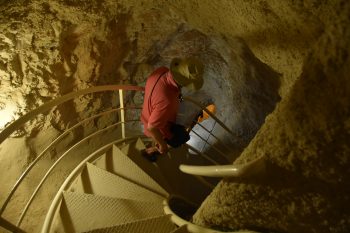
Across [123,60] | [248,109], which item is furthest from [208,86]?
[123,60]

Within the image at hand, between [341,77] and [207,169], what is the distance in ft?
2.57

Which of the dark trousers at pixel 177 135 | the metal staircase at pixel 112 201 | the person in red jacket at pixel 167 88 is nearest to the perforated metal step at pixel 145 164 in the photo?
the metal staircase at pixel 112 201

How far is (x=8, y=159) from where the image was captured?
3266 mm

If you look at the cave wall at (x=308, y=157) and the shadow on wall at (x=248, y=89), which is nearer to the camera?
the cave wall at (x=308, y=157)

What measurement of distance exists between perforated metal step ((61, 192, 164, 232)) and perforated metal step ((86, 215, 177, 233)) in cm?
30

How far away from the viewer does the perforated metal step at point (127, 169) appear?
3.44 metres

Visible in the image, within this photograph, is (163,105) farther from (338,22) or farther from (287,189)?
(338,22)

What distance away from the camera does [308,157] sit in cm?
143

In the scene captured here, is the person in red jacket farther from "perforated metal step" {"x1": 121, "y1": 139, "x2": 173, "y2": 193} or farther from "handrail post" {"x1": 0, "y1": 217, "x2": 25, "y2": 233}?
"handrail post" {"x1": 0, "y1": 217, "x2": 25, "y2": 233}

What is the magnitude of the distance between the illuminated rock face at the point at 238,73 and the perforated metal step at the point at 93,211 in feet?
2.99

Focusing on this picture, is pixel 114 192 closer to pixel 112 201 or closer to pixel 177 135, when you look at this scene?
pixel 112 201

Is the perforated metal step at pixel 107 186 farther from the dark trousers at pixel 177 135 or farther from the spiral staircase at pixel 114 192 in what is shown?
the dark trousers at pixel 177 135

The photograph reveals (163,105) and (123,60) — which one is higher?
(123,60)

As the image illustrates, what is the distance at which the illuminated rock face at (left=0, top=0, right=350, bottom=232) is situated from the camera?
4.45ft
